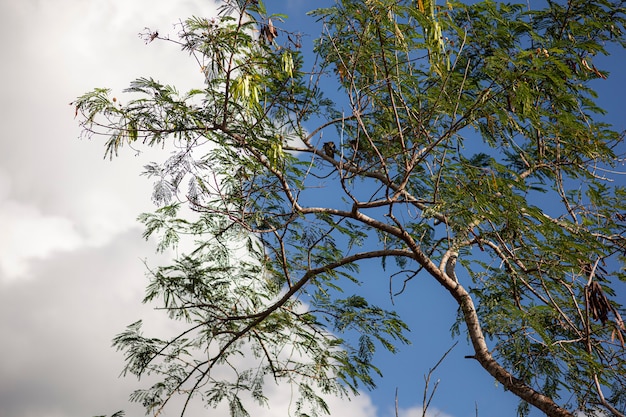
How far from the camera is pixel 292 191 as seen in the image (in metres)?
4.20

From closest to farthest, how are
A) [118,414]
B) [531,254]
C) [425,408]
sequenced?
1. [425,408]
2. [118,414]
3. [531,254]

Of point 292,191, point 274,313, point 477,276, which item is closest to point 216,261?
point 274,313

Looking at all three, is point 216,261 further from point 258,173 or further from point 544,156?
point 544,156

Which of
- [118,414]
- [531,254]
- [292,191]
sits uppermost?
[292,191]

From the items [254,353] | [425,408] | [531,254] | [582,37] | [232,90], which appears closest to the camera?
[425,408]

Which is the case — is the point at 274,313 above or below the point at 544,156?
below

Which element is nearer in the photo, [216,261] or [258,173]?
[258,173]

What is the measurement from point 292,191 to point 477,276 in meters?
1.20

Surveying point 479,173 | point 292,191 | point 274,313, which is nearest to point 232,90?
point 292,191

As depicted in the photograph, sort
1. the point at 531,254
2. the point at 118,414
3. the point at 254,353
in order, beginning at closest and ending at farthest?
the point at 118,414
the point at 531,254
the point at 254,353

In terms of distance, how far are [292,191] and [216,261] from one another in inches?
35.9

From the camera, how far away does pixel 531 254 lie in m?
4.19

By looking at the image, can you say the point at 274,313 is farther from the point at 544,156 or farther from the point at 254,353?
the point at 544,156

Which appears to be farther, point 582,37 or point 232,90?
point 582,37
